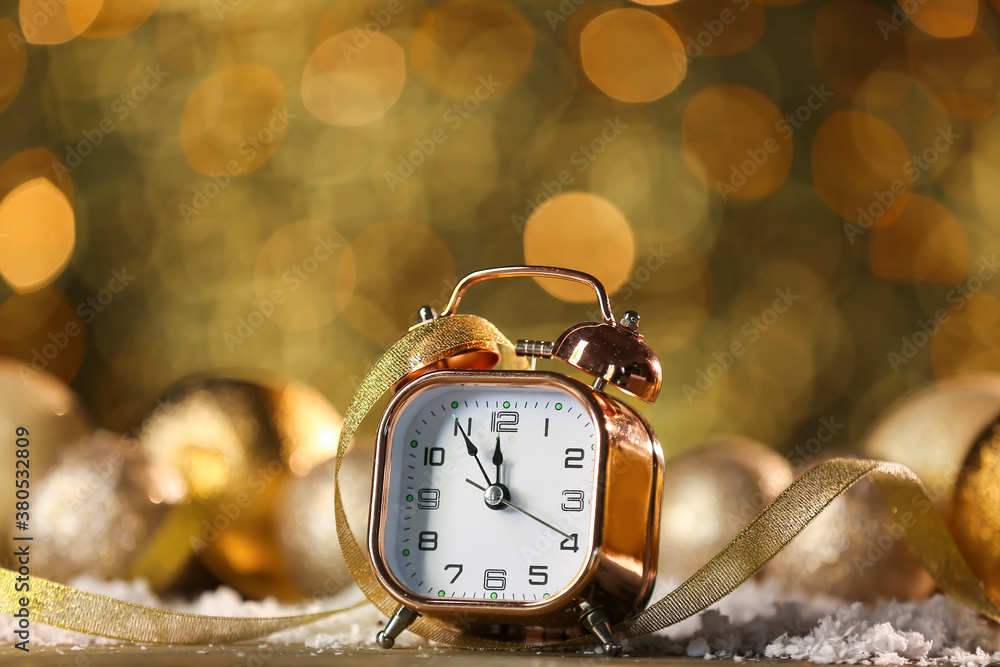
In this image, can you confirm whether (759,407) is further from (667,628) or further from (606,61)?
(667,628)

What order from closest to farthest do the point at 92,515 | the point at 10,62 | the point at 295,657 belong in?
the point at 295,657
the point at 92,515
the point at 10,62

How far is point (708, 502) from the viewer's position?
1.10 m

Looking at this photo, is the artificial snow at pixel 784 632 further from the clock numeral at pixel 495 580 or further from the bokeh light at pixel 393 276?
the bokeh light at pixel 393 276

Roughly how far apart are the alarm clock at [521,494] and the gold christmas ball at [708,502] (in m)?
0.24

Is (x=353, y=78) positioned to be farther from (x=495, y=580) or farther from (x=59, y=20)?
(x=495, y=580)

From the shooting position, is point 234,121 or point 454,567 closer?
point 454,567

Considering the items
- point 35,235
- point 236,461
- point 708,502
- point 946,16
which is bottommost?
point 35,235

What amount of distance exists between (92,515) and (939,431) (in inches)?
39.5

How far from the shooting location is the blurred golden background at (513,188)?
5.78ft

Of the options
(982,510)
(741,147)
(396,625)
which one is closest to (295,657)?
(396,625)

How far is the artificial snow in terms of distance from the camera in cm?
80

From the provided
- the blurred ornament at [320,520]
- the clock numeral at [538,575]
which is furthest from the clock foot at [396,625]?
the blurred ornament at [320,520]

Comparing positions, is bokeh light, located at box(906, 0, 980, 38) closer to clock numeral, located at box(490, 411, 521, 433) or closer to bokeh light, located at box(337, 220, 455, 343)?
bokeh light, located at box(337, 220, 455, 343)

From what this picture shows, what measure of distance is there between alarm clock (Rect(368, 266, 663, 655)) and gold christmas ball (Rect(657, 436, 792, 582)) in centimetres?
24
